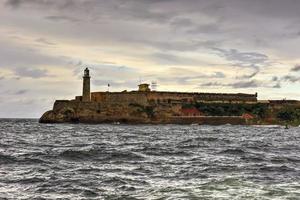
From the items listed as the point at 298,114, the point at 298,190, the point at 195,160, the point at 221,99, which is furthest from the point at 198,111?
the point at 298,190

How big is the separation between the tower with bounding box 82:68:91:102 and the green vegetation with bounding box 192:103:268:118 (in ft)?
89.2

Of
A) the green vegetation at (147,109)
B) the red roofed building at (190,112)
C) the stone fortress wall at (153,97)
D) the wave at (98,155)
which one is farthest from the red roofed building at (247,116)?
the wave at (98,155)

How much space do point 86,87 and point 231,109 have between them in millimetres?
38789

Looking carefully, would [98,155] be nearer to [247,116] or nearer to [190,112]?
[190,112]

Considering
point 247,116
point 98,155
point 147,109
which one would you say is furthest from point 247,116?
point 98,155

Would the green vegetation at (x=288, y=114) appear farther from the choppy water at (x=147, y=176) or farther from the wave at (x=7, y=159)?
the wave at (x=7, y=159)

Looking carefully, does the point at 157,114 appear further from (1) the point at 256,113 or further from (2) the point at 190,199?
(2) the point at 190,199

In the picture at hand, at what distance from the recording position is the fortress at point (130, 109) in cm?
12019

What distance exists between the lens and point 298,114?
13975cm

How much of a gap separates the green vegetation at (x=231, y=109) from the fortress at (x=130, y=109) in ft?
7.65

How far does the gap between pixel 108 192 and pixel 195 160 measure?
10.6 meters

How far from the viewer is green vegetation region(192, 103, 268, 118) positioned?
13225cm

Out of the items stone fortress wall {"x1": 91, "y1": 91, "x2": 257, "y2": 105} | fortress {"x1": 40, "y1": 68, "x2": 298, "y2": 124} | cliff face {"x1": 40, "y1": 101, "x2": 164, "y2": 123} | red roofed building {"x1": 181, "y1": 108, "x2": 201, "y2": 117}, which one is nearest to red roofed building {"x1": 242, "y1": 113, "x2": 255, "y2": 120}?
fortress {"x1": 40, "y1": 68, "x2": 298, "y2": 124}

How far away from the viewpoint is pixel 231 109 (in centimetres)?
13525
